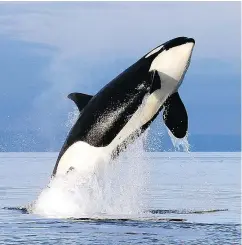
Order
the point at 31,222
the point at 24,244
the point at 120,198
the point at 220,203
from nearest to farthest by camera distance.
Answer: the point at 24,244
the point at 31,222
the point at 120,198
the point at 220,203

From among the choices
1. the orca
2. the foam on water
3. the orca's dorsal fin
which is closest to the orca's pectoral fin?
the orca

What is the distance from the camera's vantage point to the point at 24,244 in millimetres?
13344

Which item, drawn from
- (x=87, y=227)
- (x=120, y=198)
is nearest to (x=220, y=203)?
(x=120, y=198)

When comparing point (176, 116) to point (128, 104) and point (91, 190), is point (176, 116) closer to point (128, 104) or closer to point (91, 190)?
point (128, 104)

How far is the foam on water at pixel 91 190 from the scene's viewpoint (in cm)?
1697

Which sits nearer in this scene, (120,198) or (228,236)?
(228,236)

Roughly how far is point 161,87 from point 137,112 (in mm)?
676

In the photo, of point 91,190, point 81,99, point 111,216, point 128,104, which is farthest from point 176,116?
point 111,216

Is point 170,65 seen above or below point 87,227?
above

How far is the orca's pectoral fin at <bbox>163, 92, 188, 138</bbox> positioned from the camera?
673 inches

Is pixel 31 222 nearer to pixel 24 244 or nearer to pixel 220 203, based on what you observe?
pixel 24 244

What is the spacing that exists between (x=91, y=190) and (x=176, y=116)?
2226 mm

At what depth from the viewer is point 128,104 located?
54.3 ft

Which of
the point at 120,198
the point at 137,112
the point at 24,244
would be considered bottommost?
the point at 24,244
